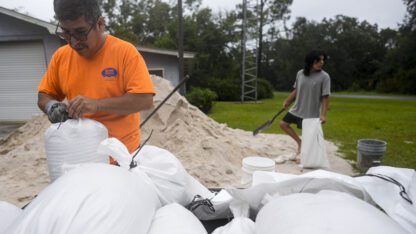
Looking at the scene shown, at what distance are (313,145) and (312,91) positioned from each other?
798mm

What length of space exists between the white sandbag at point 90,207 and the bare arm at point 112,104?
0.44m

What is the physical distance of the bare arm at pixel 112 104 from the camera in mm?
1255

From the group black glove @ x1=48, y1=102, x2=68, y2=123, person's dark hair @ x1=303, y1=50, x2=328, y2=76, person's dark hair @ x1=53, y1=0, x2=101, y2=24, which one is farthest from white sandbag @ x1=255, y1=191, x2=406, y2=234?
person's dark hair @ x1=303, y1=50, x2=328, y2=76

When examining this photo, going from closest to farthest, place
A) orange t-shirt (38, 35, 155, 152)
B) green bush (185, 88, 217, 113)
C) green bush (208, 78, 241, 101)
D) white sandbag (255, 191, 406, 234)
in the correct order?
white sandbag (255, 191, 406, 234)
orange t-shirt (38, 35, 155, 152)
green bush (185, 88, 217, 113)
green bush (208, 78, 241, 101)

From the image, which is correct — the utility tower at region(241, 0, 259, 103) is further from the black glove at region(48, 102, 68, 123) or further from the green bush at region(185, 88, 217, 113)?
the black glove at region(48, 102, 68, 123)

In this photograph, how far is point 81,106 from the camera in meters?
1.25

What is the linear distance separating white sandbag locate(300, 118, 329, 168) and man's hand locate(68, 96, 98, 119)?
3.27 meters

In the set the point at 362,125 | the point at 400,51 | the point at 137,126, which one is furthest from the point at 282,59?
the point at 137,126

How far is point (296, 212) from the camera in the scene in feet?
2.55

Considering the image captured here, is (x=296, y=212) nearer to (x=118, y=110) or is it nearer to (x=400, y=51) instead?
(x=118, y=110)

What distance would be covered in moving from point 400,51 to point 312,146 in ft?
102

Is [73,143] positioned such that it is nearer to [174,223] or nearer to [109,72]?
[109,72]

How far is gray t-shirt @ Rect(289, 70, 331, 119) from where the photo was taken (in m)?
4.11

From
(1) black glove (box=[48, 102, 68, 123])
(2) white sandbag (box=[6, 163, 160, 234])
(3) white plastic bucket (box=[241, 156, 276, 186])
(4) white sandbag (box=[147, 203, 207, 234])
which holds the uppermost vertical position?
(1) black glove (box=[48, 102, 68, 123])
